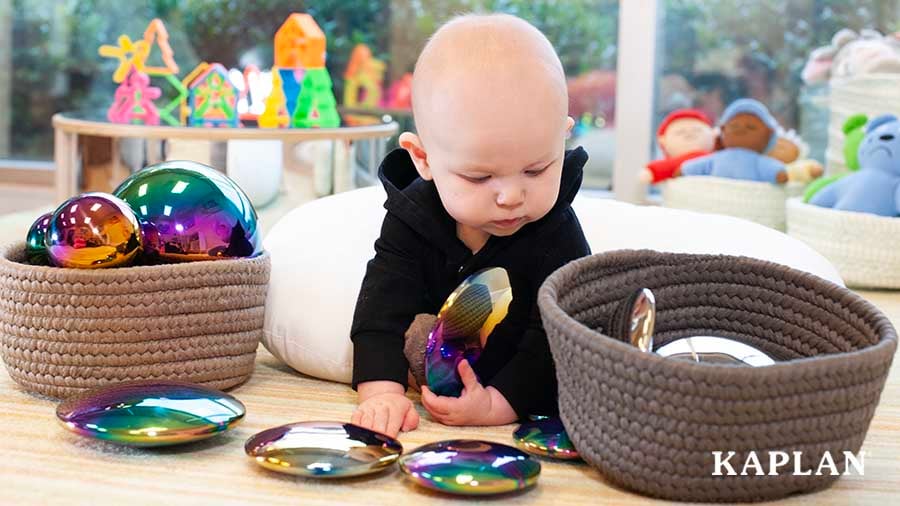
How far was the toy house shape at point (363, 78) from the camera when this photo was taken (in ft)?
10.4

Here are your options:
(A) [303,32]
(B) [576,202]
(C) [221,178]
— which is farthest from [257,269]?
(A) [303,32]

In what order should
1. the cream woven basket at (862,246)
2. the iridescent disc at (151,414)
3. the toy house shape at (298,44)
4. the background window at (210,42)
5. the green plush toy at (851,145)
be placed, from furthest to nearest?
the background window at (210,42)
the toy house shape at (298,44)
the green plush toy at (851,145)
the cream woven basket at (862,246)
the iridescent disc at (151,414)

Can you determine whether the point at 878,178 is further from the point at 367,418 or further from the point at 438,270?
the point at 367,418

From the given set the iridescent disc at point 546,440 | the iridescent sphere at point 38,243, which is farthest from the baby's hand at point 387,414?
the iridescent sphere at point 38,243

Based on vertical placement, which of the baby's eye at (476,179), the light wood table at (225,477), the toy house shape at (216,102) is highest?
the toy house shape at (216,102)

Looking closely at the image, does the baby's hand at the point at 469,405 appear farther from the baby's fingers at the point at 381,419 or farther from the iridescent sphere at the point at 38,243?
the iridescent sphere at the point at 38,243

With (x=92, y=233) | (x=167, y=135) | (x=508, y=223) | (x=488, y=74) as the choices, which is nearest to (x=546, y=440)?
(x=508, y=223)

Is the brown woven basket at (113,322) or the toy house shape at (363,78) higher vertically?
the toy house shape at (363,78)

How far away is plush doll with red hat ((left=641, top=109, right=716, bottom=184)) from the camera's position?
2.48 m

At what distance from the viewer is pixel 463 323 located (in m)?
1.00

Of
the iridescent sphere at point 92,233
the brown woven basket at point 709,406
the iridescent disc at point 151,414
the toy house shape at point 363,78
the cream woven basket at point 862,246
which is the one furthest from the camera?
the toy house shape at point 363,78

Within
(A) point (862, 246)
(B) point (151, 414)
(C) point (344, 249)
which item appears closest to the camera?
(B) point (151, 414)

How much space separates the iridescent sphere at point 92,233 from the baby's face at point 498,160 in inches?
11.1

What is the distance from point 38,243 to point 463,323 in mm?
402
